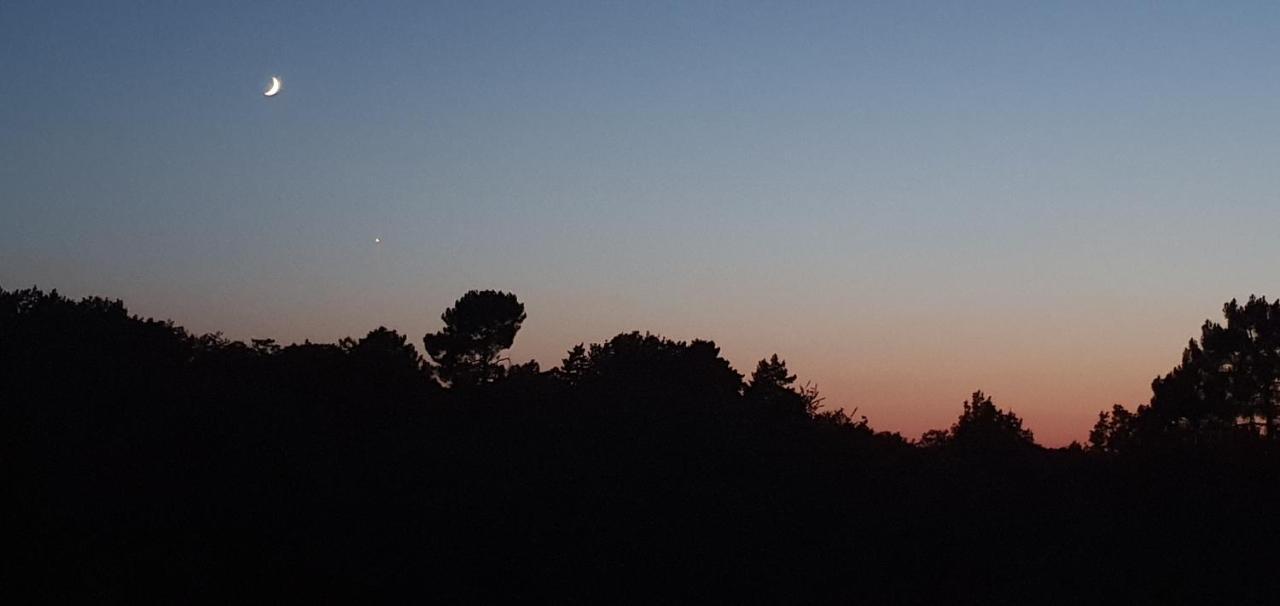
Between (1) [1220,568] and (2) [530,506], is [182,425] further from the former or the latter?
(1) [1220,568]

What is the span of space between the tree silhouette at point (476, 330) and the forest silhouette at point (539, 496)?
40.4 metres

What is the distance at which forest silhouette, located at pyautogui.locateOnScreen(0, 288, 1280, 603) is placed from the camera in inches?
776

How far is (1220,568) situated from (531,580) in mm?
13125

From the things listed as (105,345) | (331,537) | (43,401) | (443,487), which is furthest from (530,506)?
(105,345)

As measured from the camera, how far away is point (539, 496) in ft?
76.2

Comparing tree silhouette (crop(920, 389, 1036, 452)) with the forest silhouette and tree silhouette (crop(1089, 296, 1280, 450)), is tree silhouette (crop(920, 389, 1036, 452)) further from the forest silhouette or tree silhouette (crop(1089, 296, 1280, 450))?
tree silhouette (crop(1089, 296, 1280, 450))

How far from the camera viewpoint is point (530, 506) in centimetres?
2286

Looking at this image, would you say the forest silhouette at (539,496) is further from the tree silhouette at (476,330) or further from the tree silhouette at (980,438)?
the tree silhouette at (476,330)

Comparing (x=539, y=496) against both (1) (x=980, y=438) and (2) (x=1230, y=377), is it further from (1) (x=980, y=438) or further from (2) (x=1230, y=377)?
(2) (x=1230, y=377)

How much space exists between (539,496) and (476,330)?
49.6m

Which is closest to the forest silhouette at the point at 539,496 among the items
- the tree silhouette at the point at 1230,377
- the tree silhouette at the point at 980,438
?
the tree silhouette at the point at 980,438

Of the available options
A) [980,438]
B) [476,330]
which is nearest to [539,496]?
[980,438]

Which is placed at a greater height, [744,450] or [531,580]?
[744,450]

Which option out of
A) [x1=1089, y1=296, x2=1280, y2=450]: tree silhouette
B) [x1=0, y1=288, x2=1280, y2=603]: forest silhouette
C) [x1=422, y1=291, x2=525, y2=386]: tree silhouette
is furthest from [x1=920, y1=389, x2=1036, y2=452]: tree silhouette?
[x1=422, y1=291, x2=525, y2=386]: tree silhouette
